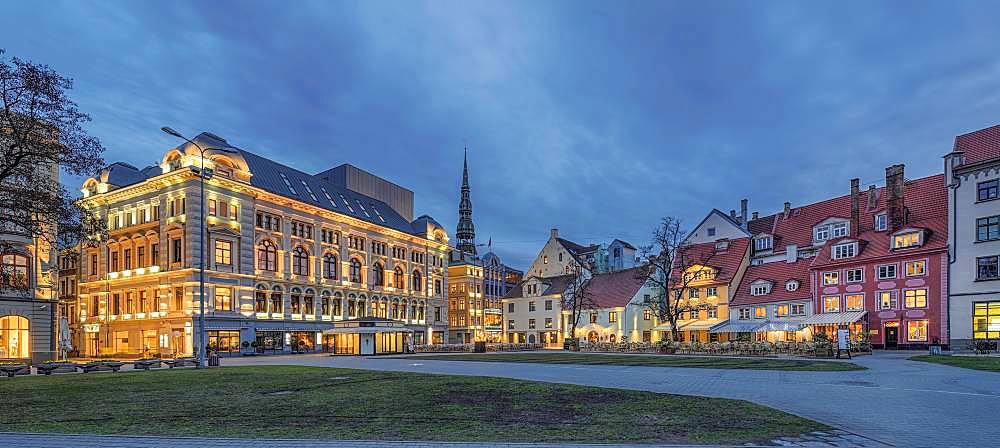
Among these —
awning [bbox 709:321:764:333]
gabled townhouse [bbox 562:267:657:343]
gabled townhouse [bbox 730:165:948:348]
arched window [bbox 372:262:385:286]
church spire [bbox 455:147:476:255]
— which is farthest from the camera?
church spire [bbox 455:147:476:255]

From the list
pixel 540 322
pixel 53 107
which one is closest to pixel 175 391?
pixel 53 107

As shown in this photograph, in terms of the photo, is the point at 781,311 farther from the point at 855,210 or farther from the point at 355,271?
the point at 355,271

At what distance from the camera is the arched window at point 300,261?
237ft

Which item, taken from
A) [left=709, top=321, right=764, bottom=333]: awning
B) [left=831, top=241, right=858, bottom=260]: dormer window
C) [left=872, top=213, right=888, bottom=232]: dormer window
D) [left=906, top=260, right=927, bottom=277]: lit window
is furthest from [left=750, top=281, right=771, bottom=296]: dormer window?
[left=906, top=260, right=927, bottom=277]: lit window

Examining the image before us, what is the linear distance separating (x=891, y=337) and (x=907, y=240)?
8.46m

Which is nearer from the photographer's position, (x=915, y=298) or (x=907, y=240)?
(x=915, y=298)

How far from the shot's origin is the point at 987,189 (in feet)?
160

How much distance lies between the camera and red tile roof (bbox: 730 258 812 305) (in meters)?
62.8

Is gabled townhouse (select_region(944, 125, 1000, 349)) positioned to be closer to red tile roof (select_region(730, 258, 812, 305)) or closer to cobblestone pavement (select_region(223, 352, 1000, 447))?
red tile roof (select_region(730, 258, 812, 305))

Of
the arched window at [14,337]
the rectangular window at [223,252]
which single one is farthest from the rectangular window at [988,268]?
the arched window at [14,337]

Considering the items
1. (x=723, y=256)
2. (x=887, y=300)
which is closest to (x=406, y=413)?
(x=887, y=300)

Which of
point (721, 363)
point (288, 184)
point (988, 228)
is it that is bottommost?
point (721, 363)

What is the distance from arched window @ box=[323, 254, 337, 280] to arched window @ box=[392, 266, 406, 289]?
446 inches

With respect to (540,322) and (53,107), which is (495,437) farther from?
(540,322)
